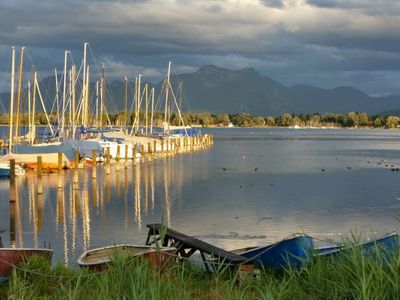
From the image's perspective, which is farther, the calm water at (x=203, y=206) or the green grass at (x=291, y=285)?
Answer: the calm water at (x=203, y=206)

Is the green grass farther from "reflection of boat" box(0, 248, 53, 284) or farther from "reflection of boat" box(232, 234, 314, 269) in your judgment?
"reflection of boat" box(232, 234, 314, 269)

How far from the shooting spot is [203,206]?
35.8 metres

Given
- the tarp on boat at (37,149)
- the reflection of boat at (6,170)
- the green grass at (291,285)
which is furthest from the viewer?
the tarp on boat at (37,149)

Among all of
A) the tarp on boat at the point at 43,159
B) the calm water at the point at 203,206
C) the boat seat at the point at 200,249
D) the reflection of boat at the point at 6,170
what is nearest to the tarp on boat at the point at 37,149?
the tarp on boat at the point at 43,159

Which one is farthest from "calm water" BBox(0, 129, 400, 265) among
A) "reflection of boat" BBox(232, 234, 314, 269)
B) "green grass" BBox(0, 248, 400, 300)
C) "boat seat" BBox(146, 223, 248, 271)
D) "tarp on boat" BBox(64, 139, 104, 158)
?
"tarp on boat" BBox(64, 139, 104, 158)

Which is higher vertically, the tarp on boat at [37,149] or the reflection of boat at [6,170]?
the tarp on boat at [37,149]

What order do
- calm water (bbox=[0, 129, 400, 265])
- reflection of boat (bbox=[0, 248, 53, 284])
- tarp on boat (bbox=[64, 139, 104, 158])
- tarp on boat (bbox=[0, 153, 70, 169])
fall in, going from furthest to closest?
tarp on boat (bbox=[64, 139, 104, 158]) < tarp on boat (bbox=[0, 153, 70, 169]) < calm water (bbox=[0, 129, 400, 265]) < reflection of boat (bbox=[0, 248, 53, 284])

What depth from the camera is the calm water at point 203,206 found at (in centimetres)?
2591

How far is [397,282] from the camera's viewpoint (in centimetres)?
823

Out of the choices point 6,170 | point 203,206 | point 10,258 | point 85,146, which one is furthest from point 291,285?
point 85,146

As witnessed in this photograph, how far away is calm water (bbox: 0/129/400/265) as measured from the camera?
2591 cm

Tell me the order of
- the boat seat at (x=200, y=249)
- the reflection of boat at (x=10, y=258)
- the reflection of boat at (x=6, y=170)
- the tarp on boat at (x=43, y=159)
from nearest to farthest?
the reflection of boat at (x=10, y=258) < the boat seat at (x=200, y=249) < the reflection of boat at (x=6, y=170) < the tarp on boat at (x=43, y=159)

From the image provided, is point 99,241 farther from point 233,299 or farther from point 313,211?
point 233,299

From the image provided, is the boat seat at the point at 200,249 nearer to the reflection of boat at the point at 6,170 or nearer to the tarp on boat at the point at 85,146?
the reflection of boat at the point at 6,170
